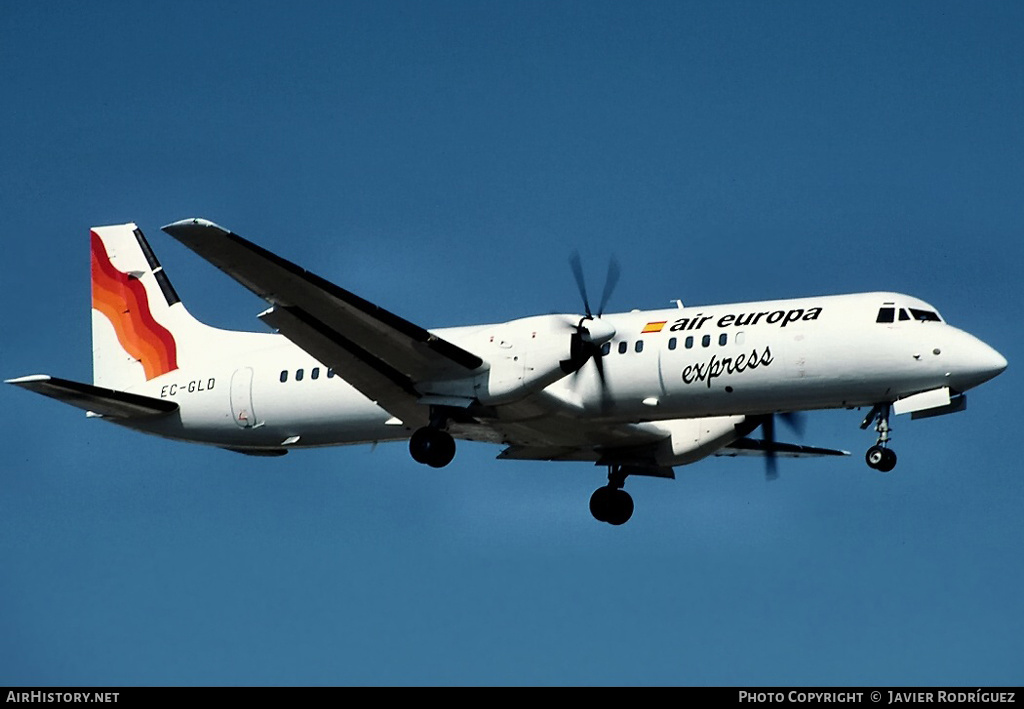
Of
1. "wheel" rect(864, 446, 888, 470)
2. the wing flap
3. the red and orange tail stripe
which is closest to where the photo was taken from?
the wing flap

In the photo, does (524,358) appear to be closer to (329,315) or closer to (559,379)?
(559,379)

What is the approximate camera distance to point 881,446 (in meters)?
22.3

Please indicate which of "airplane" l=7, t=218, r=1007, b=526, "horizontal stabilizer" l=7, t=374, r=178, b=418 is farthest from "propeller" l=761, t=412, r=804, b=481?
"horizontal stabilizer" l=7, t=374, r=178, b=418

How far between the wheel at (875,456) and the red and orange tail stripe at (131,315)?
12566 mm

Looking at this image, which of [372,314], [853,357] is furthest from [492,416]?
→ [853,357]

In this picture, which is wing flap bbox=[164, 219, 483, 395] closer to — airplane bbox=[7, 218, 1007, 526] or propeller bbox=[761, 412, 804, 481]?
airplane bbox=[7, 218, 1007, 526]

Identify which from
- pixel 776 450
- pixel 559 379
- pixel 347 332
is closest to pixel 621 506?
pixel 776 450

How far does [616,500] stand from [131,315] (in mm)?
9938

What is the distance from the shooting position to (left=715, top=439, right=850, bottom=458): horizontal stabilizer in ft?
88.6

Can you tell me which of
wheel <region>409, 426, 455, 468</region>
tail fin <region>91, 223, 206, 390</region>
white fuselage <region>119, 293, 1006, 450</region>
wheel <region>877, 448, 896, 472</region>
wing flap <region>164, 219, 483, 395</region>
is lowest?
wheel <region>877, 448, 896, 472</region>

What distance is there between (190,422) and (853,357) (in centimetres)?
1153
